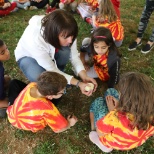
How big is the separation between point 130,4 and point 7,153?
434 centimetres

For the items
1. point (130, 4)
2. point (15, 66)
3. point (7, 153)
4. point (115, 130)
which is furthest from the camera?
point (130, 4)

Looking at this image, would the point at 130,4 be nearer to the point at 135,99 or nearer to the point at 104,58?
the point at 104,58

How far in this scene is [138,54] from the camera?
11.5 feet

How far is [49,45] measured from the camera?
91.2 inches

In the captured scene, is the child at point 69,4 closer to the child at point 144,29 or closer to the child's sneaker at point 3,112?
the child at point 144,29

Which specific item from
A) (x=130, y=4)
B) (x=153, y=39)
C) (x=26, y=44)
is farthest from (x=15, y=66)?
(x=130, y=4)

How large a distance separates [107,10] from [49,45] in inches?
55.1

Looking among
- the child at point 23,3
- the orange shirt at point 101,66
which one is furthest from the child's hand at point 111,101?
the child at point 23,3

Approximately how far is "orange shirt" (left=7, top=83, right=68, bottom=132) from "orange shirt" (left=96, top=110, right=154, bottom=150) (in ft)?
1.36

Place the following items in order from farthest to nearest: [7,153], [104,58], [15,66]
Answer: [15,66] → [104,58] → [7,153]

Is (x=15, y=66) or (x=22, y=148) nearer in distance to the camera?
(x=22, y=148)

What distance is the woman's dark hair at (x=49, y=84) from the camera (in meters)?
1.89

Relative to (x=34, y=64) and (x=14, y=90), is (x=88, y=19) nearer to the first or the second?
(x=34, y=64)

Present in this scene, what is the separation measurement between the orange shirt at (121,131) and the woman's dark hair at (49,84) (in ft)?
1.59
